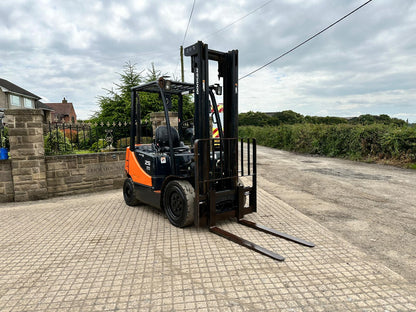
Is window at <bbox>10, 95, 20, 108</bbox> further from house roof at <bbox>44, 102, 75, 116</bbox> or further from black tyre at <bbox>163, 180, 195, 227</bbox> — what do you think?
black tyre at <bbox>163, 180, 195, 227</bbox>

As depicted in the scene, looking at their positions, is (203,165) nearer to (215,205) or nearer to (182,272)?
(215,205)

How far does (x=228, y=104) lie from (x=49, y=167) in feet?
19.9

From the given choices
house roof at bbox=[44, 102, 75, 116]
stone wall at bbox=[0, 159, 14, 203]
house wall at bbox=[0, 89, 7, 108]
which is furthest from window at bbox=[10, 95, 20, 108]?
stone wall at bbox=[0, 159, 14, 203]

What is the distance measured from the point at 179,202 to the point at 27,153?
5475mm

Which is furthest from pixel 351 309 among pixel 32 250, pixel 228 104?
pixel 32 250

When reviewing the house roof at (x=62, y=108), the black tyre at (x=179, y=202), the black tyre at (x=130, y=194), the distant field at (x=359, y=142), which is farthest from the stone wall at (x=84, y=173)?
the house roof at (x=62, y=108)

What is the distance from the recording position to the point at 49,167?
27.5ft

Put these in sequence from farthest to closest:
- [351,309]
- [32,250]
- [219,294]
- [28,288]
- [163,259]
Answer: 1. [32,250]
2. [163,259]
3. [28,288]
4. [219,294]
5. [351,309]

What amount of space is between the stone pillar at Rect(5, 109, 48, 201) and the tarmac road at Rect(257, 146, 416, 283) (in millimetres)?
6983

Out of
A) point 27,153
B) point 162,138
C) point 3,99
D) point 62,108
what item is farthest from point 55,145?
point 62,108

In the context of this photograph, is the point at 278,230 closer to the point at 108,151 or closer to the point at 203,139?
the point at 203,139

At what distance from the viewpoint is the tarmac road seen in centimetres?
Result: 452

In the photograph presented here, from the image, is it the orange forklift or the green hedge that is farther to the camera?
the green hedge

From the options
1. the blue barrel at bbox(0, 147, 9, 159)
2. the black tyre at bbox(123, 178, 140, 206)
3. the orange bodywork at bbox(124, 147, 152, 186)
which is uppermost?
the blue barrel at bbox(0, 147, 9, 159)
